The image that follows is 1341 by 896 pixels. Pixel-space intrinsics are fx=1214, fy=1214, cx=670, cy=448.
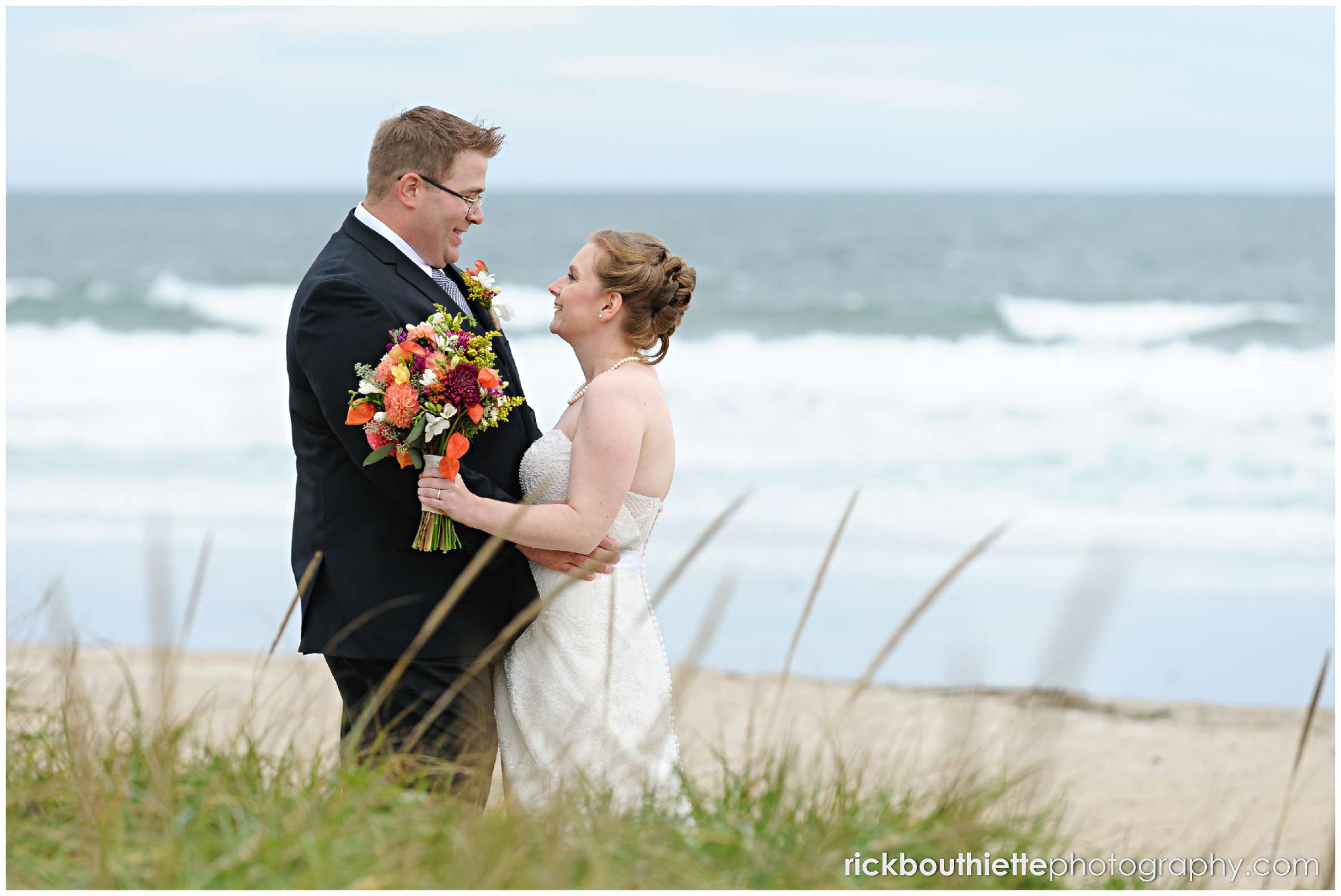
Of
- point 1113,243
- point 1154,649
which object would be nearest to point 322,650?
point 1154,649

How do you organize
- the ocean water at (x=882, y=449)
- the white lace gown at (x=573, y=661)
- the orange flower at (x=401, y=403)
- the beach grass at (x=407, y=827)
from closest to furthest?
the beach grass at (x=407, y=827) → the orange flower at (x=401, y=403) → the white lace gown at (x=573, y=661) → the ocean water at (x=882, y=449)

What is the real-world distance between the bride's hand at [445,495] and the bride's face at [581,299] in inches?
25.9

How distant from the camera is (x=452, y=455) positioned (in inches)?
133

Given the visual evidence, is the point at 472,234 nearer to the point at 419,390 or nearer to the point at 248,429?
the point at 248,429

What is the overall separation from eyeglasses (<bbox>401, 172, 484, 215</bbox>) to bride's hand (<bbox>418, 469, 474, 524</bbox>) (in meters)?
0.89

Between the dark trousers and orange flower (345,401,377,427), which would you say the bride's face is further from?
the dark trousers

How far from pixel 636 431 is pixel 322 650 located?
1143 millimetres

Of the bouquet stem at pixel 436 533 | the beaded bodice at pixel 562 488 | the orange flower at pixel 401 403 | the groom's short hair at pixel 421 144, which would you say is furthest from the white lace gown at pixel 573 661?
the groom's short hair at pixel 421 144

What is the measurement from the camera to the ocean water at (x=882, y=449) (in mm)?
8500

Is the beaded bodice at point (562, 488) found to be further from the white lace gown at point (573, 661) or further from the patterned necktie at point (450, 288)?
the patterned necktie at point (450, 288)

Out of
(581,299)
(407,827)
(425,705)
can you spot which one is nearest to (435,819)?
(407,827)

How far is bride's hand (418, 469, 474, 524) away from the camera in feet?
11.2

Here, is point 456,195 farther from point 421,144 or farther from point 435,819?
point 435,819

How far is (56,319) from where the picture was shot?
85.6 feet
